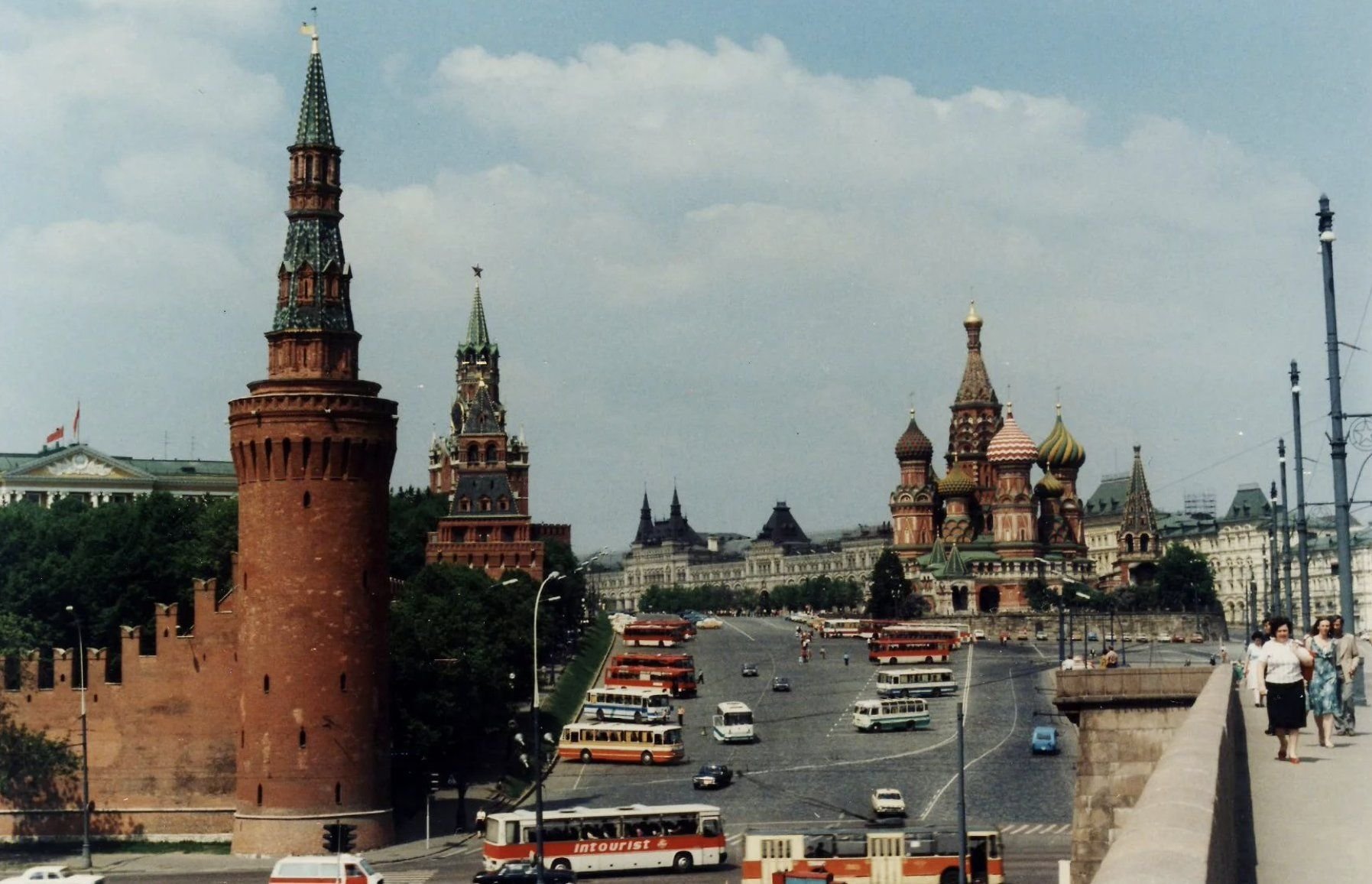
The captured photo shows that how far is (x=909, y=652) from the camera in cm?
13288

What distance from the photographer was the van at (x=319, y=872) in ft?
176

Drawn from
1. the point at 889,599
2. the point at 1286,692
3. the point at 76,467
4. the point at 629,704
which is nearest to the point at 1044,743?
the point at 629,704

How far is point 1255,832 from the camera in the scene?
18141 mm

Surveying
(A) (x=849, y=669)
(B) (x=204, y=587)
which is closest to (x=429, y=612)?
(B) (x=204, y=587)

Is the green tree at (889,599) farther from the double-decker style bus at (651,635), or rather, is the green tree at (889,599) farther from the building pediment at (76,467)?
the building pediment at (76,467)

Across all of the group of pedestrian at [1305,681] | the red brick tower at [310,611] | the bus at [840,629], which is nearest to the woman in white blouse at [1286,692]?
the group of pedestrian at [1305,681]

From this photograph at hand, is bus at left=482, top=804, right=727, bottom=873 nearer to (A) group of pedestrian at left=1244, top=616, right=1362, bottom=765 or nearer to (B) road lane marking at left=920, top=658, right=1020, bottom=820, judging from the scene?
(B) road lane marking at left=920, top=658, right=1020, bottom=820

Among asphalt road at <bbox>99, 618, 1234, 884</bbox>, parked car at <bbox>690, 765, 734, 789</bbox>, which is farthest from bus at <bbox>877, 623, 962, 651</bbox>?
parked car at <bbox>690, 765, 734, 789</bbox>

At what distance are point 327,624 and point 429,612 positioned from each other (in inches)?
500

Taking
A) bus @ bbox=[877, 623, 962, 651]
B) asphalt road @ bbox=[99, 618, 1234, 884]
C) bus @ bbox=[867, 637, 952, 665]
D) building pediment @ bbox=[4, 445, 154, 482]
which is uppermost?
building pediment @ bbox=[4, 445, 154, 482]

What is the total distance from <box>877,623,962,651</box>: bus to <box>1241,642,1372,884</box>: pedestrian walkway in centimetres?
11072

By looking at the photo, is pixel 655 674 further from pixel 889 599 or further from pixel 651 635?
pixel 889 599

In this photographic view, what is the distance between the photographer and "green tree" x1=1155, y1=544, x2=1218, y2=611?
191 m

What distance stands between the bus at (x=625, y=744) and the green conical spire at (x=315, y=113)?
29.9m
